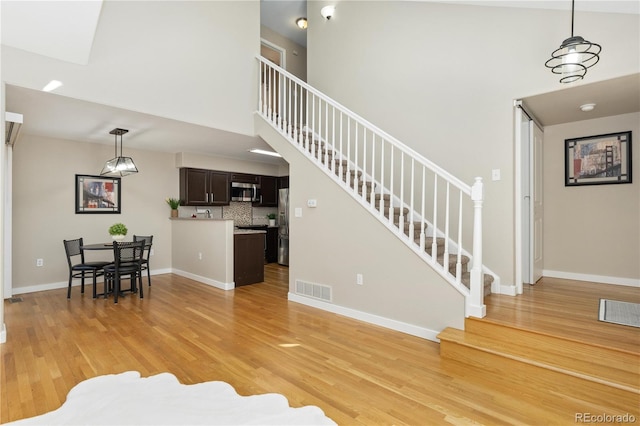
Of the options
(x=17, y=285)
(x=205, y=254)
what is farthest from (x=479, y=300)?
(x=17, y=285)

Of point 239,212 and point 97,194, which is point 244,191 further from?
point 97,194

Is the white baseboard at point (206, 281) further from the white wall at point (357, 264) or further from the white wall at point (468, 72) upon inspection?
the white wall at point (468, 72)

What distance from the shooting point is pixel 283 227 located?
7676 millimetres

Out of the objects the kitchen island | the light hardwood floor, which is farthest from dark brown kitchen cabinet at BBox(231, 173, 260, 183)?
the light hardwood floor

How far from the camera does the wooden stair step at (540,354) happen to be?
215 centimetres

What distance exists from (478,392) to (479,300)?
833 mm

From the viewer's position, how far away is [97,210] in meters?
5.81

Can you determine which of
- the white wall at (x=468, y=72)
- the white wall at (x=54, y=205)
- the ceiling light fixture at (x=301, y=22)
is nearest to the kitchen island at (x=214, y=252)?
the white wall at (x=54, y=205)

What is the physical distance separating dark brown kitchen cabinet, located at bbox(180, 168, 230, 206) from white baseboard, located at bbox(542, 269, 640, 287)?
6082 millimetres

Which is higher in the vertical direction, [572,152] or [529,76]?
[529,76]

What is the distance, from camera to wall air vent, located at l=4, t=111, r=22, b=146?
3317 millimetres

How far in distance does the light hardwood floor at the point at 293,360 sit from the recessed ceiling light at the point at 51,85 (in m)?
2.50

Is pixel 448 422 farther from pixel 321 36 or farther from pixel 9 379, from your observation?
pixel 321 36

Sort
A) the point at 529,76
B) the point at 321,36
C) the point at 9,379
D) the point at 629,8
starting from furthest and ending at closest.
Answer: the point at 321,36 → the point at 529,76 → the point at 629,8 → the point at 9,379
